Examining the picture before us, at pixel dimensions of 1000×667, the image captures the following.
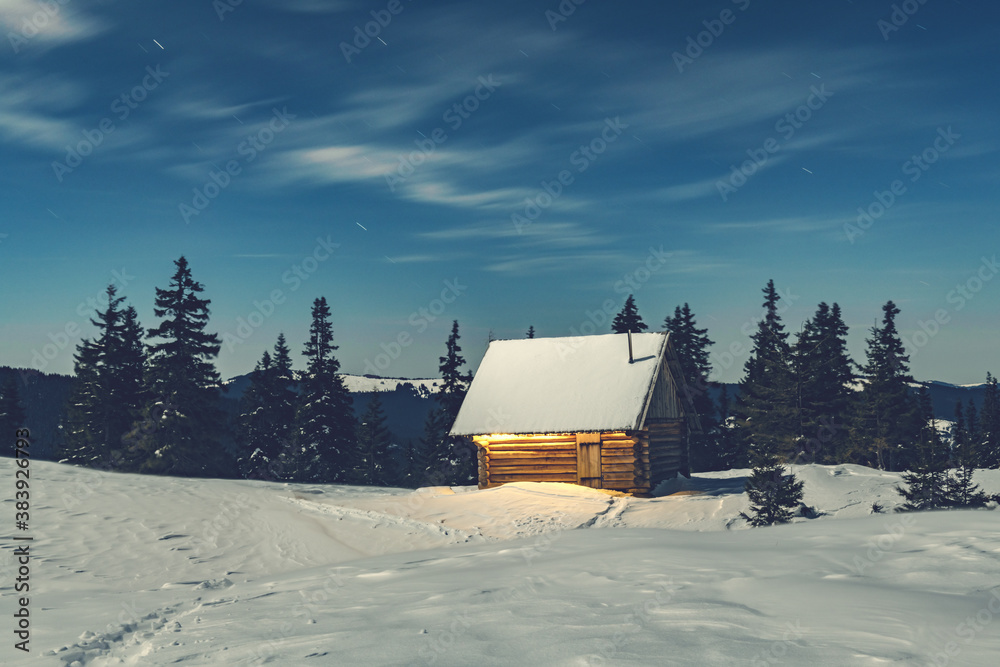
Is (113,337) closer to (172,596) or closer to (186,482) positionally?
(186,482)

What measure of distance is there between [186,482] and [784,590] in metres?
23.4

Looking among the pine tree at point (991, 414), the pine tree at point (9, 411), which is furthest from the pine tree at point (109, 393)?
the pine tree at point (991, 414)

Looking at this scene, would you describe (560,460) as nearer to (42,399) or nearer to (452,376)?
(452,376)

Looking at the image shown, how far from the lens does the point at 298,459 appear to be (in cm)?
4369

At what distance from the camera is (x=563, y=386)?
1155 inches

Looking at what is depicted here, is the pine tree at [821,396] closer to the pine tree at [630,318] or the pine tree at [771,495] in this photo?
the pine tree at [630,318]

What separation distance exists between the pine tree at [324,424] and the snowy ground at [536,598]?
26.6m

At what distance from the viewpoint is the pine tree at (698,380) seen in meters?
50.9

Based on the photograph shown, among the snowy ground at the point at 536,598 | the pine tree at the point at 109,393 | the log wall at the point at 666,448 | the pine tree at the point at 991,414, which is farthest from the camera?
the pine tree at the point at 991,414

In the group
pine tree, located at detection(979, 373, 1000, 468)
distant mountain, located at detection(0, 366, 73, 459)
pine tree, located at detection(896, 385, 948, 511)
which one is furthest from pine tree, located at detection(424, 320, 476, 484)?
distant mountain, located at detection(0, 366, 73, 459)

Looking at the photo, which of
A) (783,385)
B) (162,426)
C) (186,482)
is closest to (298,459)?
(162,426)

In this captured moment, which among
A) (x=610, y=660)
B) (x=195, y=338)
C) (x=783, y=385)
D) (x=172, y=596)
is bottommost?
(x=172, y=596)

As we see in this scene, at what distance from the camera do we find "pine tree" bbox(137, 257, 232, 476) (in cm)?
3512

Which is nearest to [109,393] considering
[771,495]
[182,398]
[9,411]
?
[182,398]
